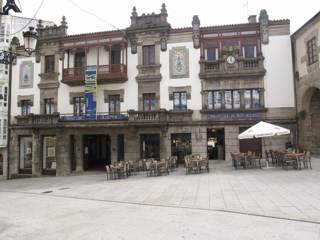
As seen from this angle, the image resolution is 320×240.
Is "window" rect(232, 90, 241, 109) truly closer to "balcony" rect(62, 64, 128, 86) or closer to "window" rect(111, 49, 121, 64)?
"balcony" rect(62, 64, 128, 86)

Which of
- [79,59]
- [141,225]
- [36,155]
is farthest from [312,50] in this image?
[36,155]

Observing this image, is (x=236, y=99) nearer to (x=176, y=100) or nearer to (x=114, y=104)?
(x=176, y=100)

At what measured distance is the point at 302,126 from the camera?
1959 cm

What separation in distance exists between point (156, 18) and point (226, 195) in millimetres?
16553

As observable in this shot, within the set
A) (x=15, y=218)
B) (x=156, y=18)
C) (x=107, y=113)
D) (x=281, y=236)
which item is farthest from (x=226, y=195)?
(x=156, y=18)

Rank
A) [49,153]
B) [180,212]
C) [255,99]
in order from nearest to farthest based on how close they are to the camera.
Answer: [180,212], [255,99], [49,153]

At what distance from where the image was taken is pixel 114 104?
23.0 m

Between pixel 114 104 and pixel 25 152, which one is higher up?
pixel 114 104

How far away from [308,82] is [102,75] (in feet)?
47.1

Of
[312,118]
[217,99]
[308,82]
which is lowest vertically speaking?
[312,118]

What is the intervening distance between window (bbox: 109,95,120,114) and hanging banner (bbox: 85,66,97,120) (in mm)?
1166

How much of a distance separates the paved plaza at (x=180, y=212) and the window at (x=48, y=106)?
531 inches

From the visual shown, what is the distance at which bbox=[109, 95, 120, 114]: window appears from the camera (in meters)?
22.9

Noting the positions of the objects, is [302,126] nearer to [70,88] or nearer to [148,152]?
[148,152]
